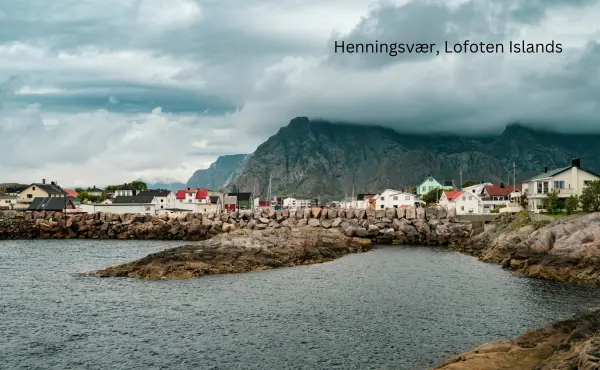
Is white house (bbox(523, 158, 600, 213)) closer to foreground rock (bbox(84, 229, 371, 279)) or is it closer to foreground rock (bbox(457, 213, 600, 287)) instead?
foreground rock (bbox(457, 213, 600, 287))

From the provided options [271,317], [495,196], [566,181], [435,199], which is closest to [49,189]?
[435,199]

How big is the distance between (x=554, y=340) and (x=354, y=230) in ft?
244

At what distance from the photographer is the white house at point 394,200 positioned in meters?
155

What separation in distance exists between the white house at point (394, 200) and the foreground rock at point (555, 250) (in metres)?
79.8

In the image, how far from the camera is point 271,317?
3569 cm

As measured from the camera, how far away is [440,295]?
4353cm

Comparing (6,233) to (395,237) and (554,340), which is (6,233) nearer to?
(395,237)

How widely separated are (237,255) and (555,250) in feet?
117

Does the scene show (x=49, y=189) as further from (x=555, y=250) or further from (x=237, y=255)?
(x=555, y=250)

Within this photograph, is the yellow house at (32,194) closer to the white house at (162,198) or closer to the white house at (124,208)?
the white house at (162,198)

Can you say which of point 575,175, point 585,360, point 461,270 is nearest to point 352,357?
point 585,360

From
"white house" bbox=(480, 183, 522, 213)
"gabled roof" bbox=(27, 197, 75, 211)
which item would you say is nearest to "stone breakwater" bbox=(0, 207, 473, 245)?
"gabled roof" bbox=(27, 197, 75, 211)

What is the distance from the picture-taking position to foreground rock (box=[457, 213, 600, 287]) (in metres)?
50.3

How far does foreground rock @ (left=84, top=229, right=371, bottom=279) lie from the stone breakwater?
20.6 metres
